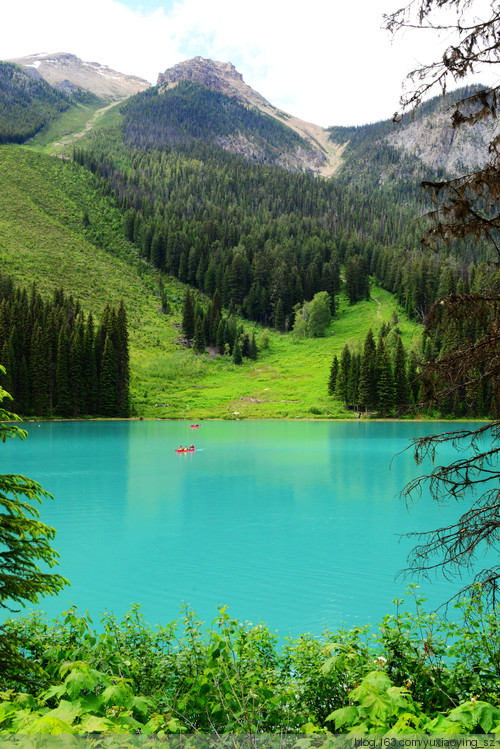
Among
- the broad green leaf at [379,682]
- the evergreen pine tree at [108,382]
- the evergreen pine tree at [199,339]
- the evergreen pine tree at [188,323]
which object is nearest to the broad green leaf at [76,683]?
the broad green leaf at [379,682]

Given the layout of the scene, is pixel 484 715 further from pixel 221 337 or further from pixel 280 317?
pixel 280 317

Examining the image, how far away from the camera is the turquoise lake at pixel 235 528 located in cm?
1320

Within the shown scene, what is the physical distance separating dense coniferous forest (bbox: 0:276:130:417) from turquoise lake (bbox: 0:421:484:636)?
28.5 m

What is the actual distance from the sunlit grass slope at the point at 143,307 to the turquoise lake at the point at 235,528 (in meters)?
36.3

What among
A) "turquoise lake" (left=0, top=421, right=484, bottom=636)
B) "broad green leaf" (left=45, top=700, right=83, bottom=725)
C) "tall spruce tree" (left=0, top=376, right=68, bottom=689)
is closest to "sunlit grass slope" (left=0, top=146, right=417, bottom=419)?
"turquoise lake" (left=0, top=421, right=484, bottom=636)

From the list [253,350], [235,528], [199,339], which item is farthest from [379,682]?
[253,350]

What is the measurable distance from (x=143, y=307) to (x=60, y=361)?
152ft

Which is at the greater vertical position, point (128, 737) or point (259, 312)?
point (259, 312)

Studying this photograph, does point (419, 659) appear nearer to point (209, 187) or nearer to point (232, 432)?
point (232, 432)

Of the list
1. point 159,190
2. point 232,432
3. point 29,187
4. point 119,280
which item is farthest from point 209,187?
point 232,432

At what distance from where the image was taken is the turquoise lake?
1320cm

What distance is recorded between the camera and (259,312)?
133625mm

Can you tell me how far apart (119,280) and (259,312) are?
40.3 m

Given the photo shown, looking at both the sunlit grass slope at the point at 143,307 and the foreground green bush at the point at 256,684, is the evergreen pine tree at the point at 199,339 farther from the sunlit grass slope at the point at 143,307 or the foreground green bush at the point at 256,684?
the foreground green bush at the point at 256,684
